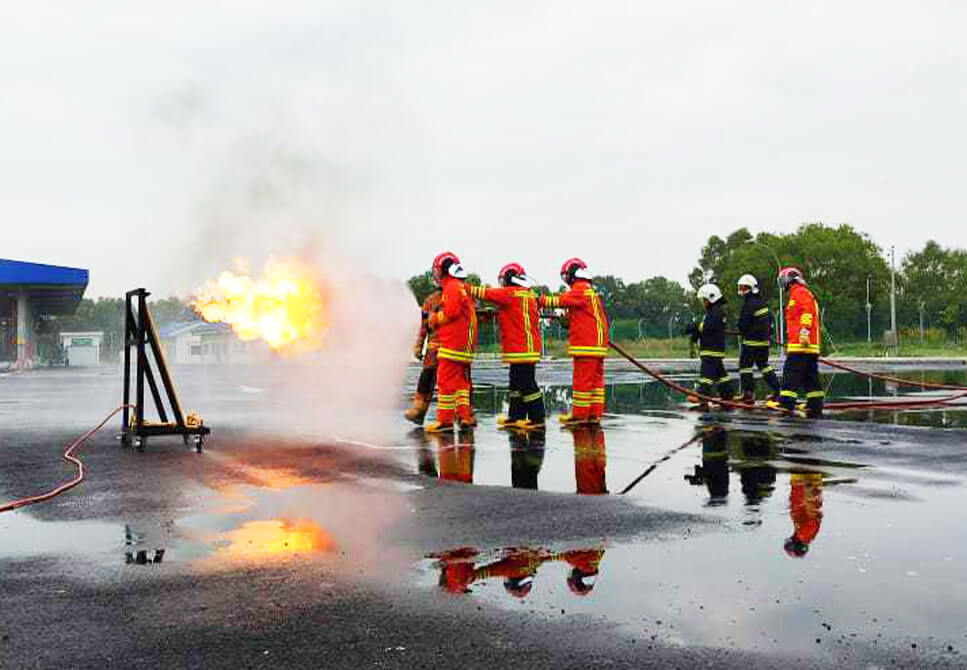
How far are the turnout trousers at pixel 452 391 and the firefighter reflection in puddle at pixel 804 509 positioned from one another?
5.09 meters

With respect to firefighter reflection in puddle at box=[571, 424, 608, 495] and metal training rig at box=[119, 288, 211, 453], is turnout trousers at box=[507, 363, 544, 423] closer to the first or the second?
firefighter reflection in puddle at box=[571, 424, 608, 495]

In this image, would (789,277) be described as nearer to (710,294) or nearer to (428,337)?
(710,294)

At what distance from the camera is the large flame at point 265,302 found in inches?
529

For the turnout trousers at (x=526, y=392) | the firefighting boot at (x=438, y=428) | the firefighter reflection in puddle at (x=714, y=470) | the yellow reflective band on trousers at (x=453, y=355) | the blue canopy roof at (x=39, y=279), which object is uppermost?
the blue canopy roof at (x=39, y=279)

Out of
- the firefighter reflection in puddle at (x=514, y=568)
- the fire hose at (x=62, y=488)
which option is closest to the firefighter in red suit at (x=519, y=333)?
the fire hose at (x=62, y=488)

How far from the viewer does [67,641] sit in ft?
13.1

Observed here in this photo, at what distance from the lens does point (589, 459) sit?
941cm

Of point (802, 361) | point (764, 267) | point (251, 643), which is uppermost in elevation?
point (764, 267)

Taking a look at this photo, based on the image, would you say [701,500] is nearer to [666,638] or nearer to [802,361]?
[666,638]

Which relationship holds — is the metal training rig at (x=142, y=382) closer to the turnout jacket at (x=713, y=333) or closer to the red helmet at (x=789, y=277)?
the turnout jacket at (x=713, y=333)

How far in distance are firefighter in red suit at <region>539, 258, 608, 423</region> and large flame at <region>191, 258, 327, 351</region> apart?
401 cm

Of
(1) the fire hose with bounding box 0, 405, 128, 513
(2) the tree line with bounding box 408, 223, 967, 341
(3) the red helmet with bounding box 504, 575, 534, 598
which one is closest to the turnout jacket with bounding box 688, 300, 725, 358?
(1) the fire hose with bounding box 0, 405, 128, 513

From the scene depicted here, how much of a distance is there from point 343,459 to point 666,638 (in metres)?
6.34

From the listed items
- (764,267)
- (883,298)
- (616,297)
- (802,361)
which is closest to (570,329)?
(802,361)
